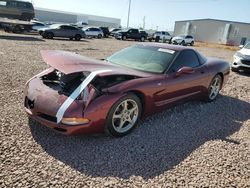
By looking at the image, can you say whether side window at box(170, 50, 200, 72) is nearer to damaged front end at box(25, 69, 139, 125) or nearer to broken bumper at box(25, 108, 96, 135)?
damaged front end at box(25, 69, 139, 125)

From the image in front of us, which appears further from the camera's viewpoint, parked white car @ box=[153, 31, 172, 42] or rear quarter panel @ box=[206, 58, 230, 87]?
parked white car @ box=[153, 31, 172, 42]

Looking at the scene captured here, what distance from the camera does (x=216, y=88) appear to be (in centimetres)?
643

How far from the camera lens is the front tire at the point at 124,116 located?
3.77 metres

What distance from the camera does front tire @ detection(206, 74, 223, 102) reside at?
6105 mm

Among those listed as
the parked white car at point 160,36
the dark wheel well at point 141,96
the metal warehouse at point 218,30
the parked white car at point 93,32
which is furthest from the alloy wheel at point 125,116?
the metal warehouse at point 218,30

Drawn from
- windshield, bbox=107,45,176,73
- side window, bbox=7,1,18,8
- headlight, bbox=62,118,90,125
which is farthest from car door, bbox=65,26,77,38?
headlight, bbox=62,118,90,125

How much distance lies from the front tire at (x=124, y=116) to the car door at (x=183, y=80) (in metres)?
0.53

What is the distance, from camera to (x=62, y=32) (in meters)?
23.8

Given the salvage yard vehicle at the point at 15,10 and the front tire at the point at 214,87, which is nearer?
the front tire at the point at 214,87

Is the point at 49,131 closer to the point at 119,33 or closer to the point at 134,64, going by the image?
the point at 134,64

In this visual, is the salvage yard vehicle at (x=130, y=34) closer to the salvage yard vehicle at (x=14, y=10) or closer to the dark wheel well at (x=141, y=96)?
the salvage yard vehicle at (x=14, y=10)

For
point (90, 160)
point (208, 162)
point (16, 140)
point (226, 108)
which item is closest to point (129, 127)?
point (90, 160)

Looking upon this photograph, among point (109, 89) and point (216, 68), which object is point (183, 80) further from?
point (109, 89)

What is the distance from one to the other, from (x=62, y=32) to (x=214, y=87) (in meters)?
19.8
